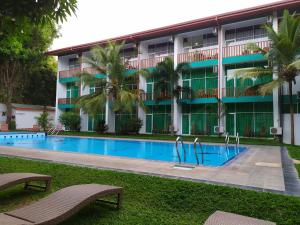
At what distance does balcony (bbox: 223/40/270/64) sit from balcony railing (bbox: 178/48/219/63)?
34.9 inches

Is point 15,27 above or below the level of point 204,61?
below

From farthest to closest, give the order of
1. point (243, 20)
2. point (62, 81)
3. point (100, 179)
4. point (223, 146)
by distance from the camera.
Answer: point (62, 81)
point (243, 20)
point (223, 146)
point (100, 179)

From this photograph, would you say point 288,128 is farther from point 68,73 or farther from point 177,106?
point 68,73

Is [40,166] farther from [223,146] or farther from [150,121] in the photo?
[150,121]

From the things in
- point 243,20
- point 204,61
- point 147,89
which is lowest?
point 147,89

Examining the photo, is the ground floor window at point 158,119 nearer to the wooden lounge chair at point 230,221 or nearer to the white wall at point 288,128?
the white wall at point 288,128

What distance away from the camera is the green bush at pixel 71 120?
27.0 metres

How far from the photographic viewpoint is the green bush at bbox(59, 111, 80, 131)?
2703 centimetres

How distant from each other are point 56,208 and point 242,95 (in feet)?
59.6

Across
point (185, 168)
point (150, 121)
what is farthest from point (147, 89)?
point (185, 168)

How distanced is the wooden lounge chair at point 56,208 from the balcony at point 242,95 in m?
16.8

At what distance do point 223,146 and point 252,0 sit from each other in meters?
11.2

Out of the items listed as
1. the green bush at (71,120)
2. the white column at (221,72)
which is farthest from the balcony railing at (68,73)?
the white column at (221,72)

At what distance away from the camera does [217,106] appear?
2128cm
